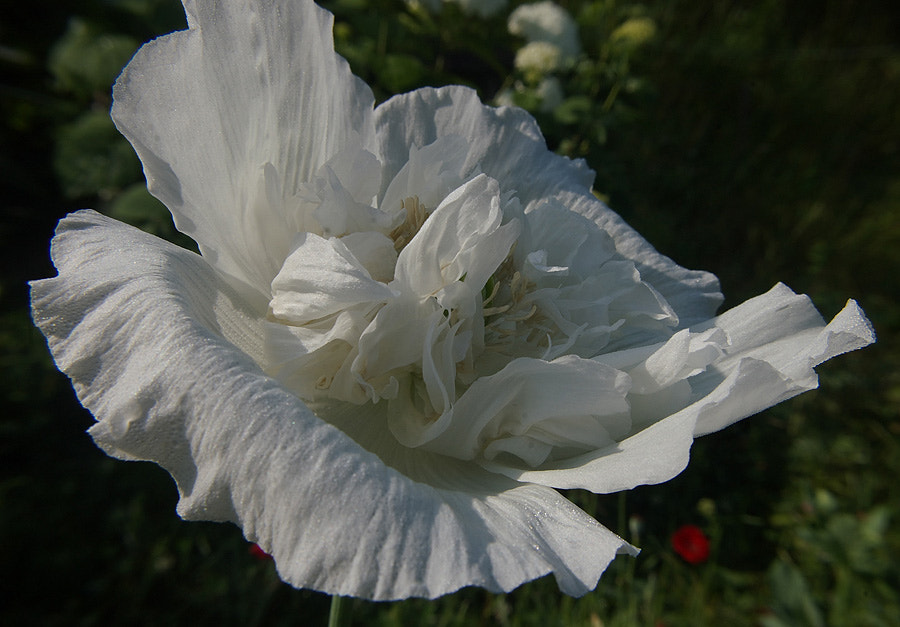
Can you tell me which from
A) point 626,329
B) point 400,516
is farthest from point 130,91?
point 626,329

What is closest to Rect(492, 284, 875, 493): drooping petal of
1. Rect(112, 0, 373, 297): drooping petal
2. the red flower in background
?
Rect(112, 0, 373, 297): drooping petal

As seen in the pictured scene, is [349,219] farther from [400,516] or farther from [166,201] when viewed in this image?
[400,516]

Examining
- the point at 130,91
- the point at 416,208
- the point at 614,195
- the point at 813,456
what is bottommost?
the point at 813,456

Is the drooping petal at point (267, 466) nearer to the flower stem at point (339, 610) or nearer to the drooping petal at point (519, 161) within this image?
the flower stem at point (339, 610)

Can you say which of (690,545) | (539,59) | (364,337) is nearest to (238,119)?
(364,337)

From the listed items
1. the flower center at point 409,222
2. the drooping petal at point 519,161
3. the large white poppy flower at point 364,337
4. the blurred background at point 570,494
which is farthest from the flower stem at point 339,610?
the blurred background at point 570,494

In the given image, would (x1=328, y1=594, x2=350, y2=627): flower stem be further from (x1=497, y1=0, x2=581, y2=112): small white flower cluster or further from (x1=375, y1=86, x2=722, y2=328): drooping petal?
(x1=497, y1=0, x2=581, y2=112): small white flower cluster

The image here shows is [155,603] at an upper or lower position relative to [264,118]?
lower
